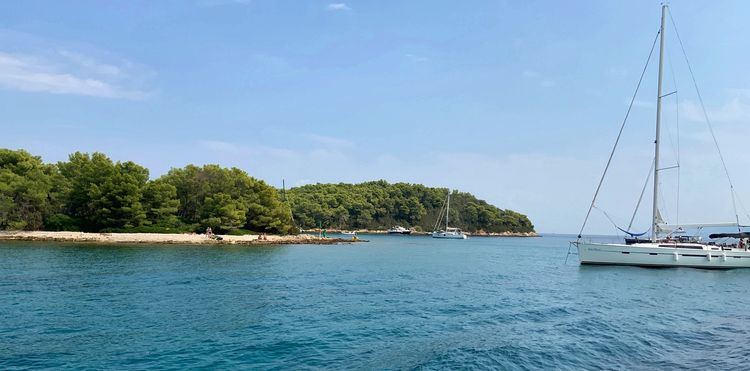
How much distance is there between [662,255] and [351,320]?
1574 inches

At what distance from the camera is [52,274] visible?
33250 mm

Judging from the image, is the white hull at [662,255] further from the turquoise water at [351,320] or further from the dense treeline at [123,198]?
the dense treeline at [123,198]

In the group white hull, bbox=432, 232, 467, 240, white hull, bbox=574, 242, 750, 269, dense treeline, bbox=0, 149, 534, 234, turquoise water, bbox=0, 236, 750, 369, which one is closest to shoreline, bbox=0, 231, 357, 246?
dense treeline, bbox=0, 149, 534, 234

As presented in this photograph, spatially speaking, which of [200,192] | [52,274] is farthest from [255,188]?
[52,274]

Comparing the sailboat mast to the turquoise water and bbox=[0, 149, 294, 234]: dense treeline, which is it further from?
bbox=[0, 149, 294, 234]: dense treeline

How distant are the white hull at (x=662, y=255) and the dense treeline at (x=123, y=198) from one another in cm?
6460

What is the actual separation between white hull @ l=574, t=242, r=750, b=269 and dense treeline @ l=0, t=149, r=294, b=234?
64601 mm

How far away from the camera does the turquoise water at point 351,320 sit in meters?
15.8

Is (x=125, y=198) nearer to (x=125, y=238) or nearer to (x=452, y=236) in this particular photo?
(x=125, y=238)

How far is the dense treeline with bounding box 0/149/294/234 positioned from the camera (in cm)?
7631

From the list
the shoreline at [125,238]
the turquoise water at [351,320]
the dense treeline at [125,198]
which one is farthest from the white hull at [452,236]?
the turquoise water at [351,320]

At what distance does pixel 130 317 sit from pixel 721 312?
3239 centimetres

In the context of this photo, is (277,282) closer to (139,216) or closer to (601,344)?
(601,344)

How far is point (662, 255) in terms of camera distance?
46844 mm
